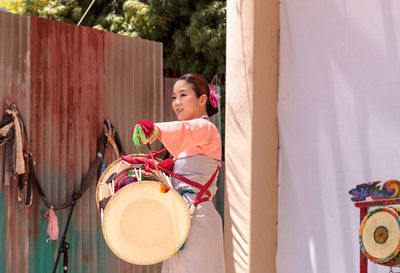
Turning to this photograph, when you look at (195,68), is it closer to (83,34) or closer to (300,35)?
(83,34)

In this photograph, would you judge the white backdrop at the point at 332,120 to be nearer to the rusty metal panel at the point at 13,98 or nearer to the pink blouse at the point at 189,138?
the pink blouse at the point at 189,138

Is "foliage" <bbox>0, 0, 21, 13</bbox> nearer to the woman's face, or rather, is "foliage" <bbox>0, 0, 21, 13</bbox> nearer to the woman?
the woman's face

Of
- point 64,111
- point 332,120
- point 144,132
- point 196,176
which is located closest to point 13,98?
point 64,111

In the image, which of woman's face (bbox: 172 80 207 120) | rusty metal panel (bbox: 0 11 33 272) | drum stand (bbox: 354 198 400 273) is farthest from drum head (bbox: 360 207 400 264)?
rusty metal panel (bbox: 0 11 33 272)

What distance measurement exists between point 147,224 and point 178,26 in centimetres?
857

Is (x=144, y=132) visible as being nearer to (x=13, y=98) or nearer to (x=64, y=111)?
(x=13, y=98)

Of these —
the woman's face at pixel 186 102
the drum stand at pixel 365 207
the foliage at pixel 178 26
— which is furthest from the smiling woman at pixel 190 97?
the foliage at pixel 178 26

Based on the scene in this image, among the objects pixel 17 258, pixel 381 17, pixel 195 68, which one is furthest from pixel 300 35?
pixel 195 68

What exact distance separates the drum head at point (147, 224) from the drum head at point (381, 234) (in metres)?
1.03

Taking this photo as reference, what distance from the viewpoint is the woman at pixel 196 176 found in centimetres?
359

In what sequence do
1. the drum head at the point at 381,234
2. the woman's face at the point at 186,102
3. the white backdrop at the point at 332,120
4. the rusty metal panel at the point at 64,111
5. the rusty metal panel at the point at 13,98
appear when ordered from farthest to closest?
the rusty metal panel at the point at 64,111
the rusty metal panel at the point at 13,98
the woman's face at the point at 186,102
the white backdrop at the point at 332,120
the drum head at the point at 381,234

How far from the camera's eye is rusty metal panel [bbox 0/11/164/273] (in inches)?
188

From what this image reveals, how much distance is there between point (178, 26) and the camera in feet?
38.3

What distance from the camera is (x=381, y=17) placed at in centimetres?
296
